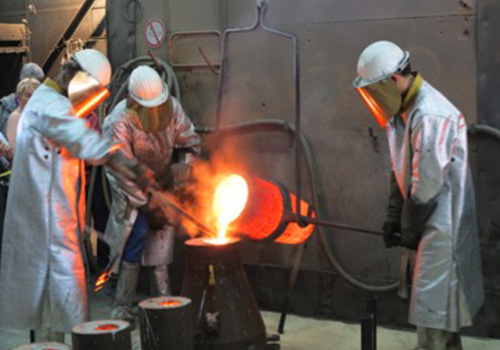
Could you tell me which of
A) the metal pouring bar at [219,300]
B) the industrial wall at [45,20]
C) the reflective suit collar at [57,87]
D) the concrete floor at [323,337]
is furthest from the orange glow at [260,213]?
the industrial wall at [45,20]

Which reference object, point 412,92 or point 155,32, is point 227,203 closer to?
point 412,92

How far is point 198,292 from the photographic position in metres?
4.37

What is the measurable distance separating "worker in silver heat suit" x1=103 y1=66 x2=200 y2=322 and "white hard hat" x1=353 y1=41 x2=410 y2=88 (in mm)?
1506

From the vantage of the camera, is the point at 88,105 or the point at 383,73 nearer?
the point at 383,73

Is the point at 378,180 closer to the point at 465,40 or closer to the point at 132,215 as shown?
the point at 465,40

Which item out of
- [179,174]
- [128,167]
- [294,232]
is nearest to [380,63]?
[294,232]

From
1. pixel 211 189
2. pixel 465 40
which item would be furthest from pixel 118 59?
pixel 465 40

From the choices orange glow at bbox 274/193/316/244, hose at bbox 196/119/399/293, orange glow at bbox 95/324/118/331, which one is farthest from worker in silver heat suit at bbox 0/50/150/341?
hose at bbox 196/119/399/293

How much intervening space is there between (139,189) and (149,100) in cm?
58

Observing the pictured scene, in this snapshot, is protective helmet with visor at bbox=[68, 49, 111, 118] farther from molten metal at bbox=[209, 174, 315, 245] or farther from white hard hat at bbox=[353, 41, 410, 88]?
white hard hat at bbox=[353, 41, 410, 88]

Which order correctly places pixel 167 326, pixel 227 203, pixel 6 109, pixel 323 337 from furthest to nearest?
pixel 6 109 < pixel 323 337 < pixel 227 203 < pixel 167 326

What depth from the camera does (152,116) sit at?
16.3 feet


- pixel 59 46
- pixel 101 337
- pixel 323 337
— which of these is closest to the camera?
pixel 101 337

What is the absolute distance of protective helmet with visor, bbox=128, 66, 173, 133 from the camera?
489 cm
